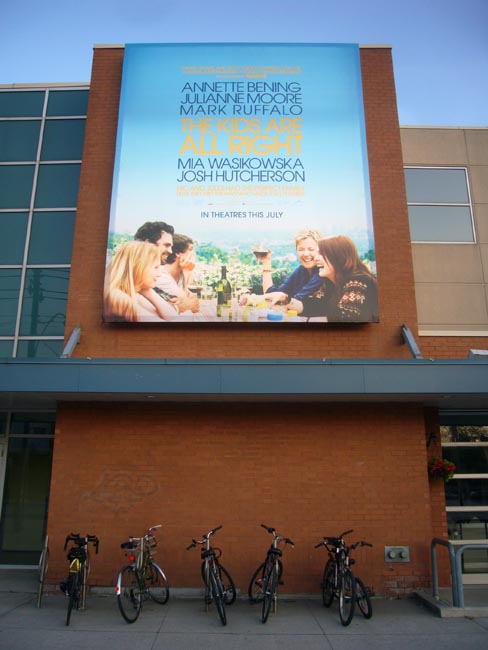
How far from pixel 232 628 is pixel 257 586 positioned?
128 cm

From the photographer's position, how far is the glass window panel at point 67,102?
12156 mm

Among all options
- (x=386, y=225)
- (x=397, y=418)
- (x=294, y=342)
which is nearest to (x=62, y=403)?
(x=294, y=342)

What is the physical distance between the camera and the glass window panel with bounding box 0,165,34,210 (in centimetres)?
1161

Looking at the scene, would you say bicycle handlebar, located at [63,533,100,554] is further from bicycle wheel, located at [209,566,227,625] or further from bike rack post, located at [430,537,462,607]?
bike rack post, located at [430,537,462,607]

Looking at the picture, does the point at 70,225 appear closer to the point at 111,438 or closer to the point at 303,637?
the point at 111,438

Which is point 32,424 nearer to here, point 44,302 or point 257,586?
point 44,302

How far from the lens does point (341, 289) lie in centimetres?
962

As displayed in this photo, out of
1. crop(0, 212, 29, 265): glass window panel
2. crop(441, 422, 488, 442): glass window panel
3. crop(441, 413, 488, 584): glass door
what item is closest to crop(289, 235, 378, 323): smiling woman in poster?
crop(441, 422, 488, 442): glass window panel

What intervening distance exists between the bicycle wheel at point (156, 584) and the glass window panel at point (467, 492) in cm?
533

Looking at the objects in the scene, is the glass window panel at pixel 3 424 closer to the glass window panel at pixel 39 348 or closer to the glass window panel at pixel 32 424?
the glass window panel at pixel 32 424

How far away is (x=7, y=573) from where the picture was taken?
998cm

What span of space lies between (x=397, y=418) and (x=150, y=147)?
6844 millimetres

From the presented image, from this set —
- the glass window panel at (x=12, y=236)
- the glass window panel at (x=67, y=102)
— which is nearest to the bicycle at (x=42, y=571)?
the glass window panel at (x=12, y=236)

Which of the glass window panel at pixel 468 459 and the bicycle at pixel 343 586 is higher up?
the glass window panel at pixel 468 459
